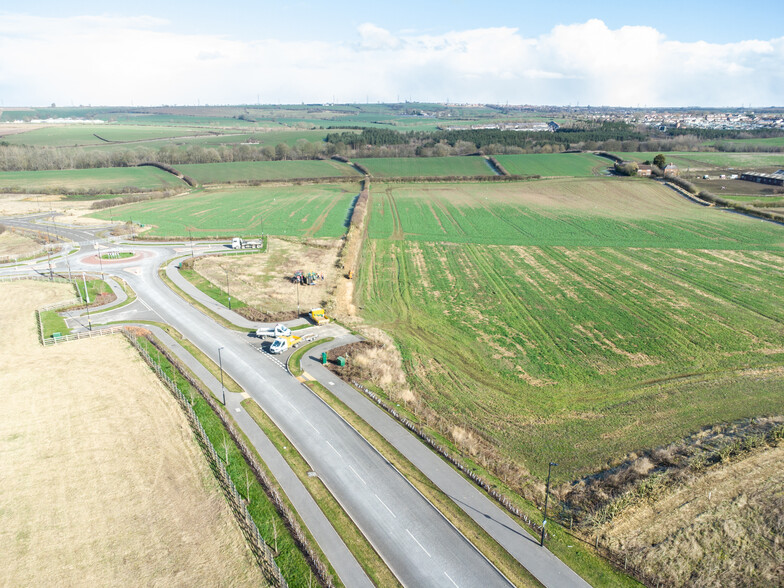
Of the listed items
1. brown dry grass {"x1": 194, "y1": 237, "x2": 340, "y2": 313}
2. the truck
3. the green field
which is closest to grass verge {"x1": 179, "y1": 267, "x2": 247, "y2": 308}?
brown dry grass {"x1": 194, "y1": 237, "x2": 340, "y2": 313}

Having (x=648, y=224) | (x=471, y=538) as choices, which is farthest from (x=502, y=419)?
(x=648, y=224)

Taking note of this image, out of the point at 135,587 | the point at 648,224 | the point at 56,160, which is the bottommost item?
the point at 135,587

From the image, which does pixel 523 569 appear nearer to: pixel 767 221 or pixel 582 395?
pixel 582 395

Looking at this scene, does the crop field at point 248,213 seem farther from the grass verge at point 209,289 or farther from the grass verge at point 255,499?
the grass verge at point 255,499

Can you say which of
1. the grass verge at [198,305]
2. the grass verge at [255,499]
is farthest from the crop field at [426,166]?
the grass verge at [255,499]

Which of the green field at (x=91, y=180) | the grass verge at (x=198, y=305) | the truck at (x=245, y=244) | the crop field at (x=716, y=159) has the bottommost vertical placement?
the grass verge at (x=198, y=305)

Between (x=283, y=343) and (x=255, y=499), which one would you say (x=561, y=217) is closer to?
(x=283, y=343)

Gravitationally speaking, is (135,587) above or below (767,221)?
below
